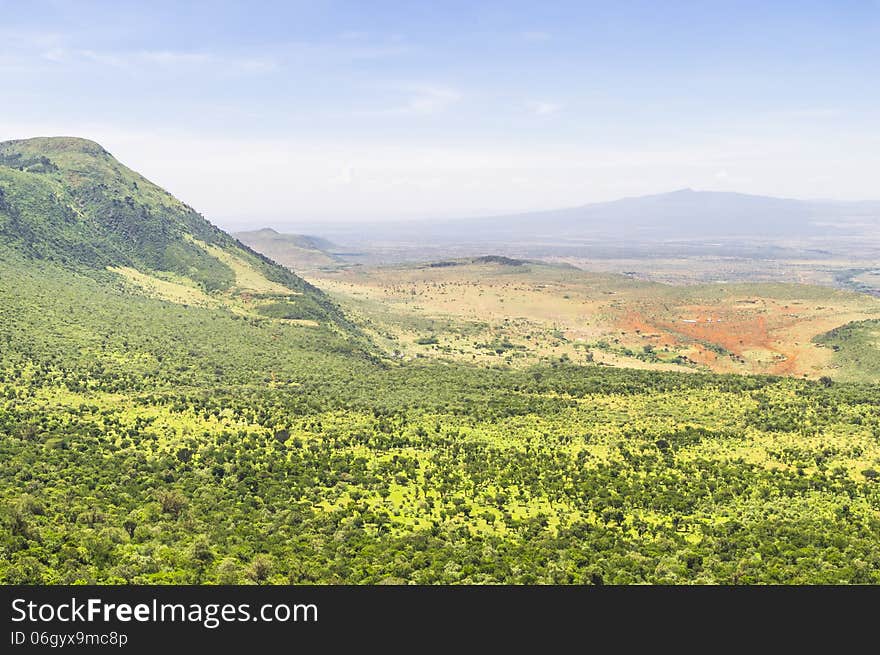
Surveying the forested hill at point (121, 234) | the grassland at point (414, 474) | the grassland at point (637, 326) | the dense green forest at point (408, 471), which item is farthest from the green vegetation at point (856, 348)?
the forested hill at point (121, 234)

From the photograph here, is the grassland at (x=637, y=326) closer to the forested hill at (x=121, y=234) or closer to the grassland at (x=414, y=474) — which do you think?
the forested hill at (x=121, y=234)

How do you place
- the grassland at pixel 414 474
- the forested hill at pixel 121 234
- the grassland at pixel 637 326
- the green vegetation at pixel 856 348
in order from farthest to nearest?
the forested hill at pixel 121 234 → the grassland at pixel 637 326 → the green vegetation at pixel 856 348 → the grassland at pixel 414 474

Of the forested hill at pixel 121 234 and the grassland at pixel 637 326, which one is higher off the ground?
the forested hill at pixel 121 234

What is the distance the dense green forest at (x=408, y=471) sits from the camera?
30.1 metres

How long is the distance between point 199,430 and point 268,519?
1879 centimetres

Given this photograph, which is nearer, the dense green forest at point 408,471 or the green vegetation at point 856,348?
the dense green forest at point 408,471

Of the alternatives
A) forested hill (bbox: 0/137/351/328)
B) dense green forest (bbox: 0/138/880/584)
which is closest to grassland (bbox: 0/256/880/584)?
dense green forest (bbox: 0/138/880/584)

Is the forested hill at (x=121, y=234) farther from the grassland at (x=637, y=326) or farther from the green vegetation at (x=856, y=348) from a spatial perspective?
the green vegetation at (x=856, y=348)

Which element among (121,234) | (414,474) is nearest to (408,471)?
(414,474)

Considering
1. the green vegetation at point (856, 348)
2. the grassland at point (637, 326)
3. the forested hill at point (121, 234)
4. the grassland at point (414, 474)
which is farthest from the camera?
the forested hill at point (121, 234)

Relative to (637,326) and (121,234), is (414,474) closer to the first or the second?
(637,326)

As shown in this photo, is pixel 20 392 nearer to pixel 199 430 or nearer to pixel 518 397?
pixel 199 430

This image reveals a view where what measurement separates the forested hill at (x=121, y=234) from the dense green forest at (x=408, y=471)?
138ft

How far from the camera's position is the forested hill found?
12114 centimetres
